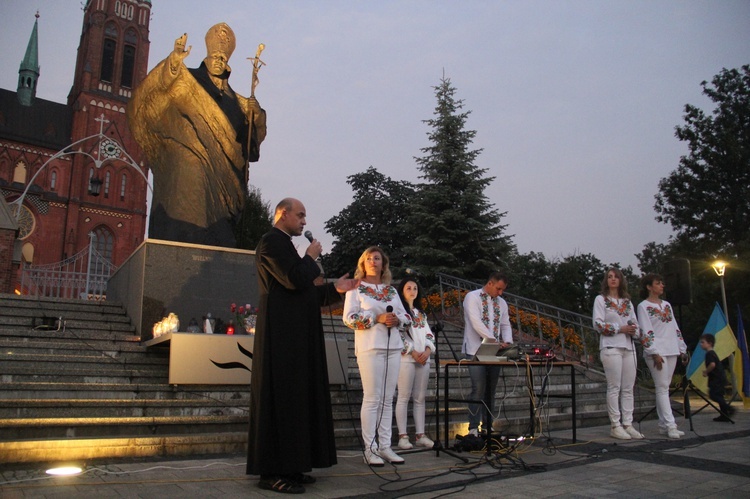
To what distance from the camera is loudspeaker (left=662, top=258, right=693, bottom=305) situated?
916 cm

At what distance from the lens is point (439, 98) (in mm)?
22344

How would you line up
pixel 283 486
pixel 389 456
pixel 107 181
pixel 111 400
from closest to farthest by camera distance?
pixel 283 486
pixel 389 456
pixel 111 400
pixel 107 181

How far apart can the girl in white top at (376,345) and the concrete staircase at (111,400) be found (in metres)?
0.32

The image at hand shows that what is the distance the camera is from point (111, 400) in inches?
227

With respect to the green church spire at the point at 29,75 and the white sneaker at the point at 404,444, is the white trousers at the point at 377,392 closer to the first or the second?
the white sneaker at the point at 404,444

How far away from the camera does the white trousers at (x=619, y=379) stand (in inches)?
263

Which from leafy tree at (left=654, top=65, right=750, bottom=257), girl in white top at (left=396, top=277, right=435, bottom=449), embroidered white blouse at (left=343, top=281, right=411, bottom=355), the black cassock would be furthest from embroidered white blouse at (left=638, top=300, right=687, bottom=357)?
leafy tree at (left=654, top=65, right=750, bottom=257)

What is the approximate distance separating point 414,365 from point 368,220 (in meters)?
25.1

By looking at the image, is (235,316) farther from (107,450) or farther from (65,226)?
(65,226)

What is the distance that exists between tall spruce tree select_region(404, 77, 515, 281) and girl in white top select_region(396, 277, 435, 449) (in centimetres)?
1312

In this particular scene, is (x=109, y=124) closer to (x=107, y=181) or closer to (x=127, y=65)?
(x=107, y=181)

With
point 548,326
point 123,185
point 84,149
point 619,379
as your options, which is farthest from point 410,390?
point 84,149

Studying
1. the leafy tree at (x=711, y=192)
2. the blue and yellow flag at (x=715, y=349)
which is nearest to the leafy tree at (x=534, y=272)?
the leafy tree at (x=711, y=192)

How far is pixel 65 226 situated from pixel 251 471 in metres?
55.2
